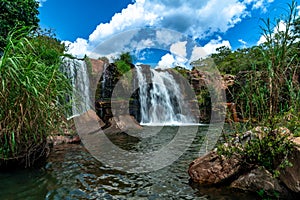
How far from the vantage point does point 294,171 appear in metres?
2.57

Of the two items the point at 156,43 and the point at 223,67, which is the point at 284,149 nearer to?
the point at 156,43

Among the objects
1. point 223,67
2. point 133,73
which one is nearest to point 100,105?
point 133,73

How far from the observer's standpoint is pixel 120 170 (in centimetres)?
408

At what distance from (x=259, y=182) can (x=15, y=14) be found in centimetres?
1230

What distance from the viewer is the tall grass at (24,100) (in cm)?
315

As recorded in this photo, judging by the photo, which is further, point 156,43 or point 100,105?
point 100,105

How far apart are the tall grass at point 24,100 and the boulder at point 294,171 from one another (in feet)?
10.9

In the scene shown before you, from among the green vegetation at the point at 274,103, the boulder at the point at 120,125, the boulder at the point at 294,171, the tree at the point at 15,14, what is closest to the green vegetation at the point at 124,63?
the boulder at the point at 120,125

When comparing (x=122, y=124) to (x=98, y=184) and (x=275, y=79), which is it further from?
(x=275, y=79)

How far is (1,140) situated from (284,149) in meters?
3.87

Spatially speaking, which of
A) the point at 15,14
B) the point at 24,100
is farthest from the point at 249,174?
the point at 15,14

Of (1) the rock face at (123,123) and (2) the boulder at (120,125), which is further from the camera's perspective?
(1) the rock face at (123,123)

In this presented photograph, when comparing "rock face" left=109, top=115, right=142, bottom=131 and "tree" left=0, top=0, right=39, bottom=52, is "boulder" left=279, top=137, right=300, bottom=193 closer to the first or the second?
"rock face" left=109, top=115, right=142, bottom=131

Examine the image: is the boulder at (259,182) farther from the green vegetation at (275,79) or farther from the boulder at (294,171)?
the green vegetation at (275,79)
